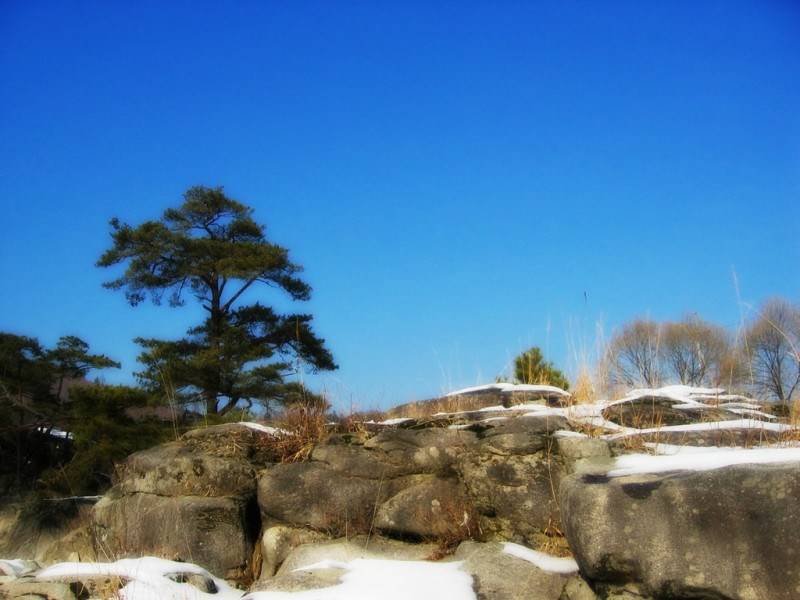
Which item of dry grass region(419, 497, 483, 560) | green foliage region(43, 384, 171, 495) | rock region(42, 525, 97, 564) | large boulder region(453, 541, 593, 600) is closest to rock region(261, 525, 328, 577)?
dry grass region(419, 497, 483, 560)

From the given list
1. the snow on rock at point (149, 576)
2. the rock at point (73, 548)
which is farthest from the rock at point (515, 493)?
the rock at point (73, 548)

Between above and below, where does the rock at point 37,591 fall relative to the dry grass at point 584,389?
below

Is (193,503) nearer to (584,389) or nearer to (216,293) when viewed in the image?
(584,389)

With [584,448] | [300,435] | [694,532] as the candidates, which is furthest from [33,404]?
[694,532]

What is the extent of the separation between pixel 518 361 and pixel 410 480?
951 cm

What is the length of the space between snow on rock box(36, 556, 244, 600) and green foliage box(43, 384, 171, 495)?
8277 mm

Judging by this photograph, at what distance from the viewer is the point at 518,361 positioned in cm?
1556

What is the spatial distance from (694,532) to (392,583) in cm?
190

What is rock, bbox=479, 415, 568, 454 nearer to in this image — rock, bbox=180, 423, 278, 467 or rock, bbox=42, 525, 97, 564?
rock, bbox=180, 423, 278, 467

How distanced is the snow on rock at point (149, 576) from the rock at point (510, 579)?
1.96 metres

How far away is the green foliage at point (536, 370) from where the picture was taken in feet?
42.9

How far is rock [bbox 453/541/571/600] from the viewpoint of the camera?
174 inches

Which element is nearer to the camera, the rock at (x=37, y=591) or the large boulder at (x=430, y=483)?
the rock at (x=37, y=591)

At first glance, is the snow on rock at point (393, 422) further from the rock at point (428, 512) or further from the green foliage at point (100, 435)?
the green foliage at point (100, 435)
